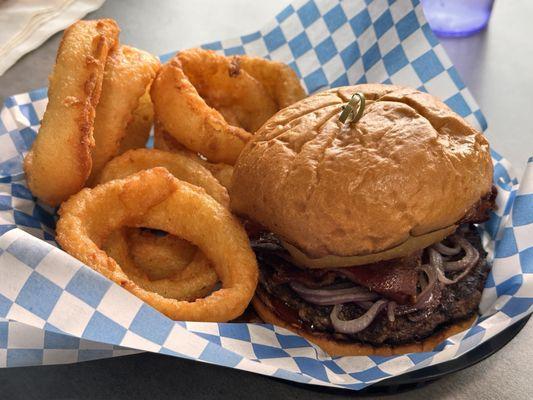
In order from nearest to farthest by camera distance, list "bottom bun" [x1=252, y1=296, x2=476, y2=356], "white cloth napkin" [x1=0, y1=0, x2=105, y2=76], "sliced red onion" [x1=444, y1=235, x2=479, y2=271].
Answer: "bottom bun" [x1=252, y1=296, x2=476, y2=356], "sliced red onion" [x1=444, y1=235, x2=479, y2=271], "white cloth napkin" [x1=0, y1=0, x2=105, y2=76]

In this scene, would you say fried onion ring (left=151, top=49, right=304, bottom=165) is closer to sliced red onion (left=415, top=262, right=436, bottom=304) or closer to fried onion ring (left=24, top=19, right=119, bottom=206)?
fried onion ring (left=24, top=19, right=119, bottom=206)

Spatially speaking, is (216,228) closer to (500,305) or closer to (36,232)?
(36,232)

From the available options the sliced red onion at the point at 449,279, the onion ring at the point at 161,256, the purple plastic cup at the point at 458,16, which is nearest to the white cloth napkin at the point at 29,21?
the onion ring at the point at 161,256

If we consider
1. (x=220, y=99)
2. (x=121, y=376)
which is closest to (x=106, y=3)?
(x=220, y=99)

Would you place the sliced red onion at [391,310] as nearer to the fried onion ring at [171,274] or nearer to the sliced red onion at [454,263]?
the sliced red onion at [454,263]

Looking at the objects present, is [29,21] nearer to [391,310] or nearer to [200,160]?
[200,160]

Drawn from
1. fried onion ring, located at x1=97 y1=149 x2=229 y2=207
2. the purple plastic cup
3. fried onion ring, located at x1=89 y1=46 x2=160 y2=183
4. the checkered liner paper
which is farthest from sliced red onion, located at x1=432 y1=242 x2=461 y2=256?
the purple plastic cup
